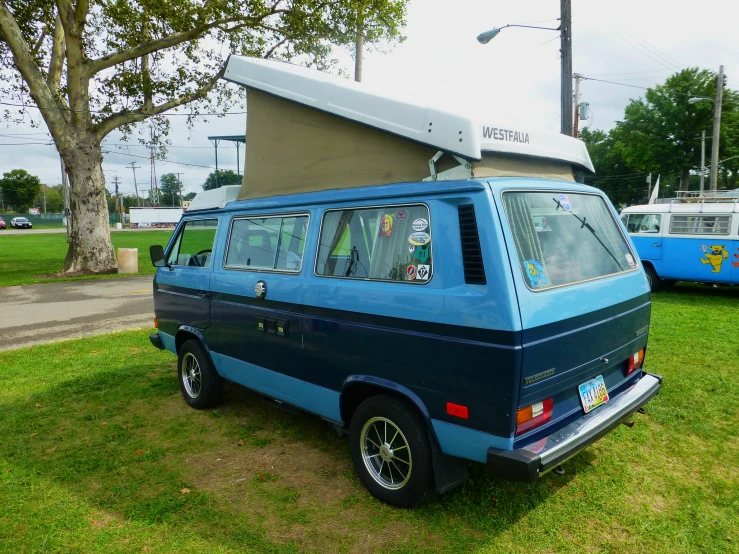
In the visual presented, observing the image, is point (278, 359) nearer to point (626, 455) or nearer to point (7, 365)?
point (626, 455)

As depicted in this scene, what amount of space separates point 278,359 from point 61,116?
15046 mm

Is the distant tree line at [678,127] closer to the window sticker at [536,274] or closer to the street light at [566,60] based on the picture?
the street light at [566,60]

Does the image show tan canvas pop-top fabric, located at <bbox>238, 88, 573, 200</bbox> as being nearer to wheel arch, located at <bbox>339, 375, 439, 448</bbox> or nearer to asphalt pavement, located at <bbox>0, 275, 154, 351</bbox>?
wheel arch, located at <bbox>339, 375, 439, 448</bbox>

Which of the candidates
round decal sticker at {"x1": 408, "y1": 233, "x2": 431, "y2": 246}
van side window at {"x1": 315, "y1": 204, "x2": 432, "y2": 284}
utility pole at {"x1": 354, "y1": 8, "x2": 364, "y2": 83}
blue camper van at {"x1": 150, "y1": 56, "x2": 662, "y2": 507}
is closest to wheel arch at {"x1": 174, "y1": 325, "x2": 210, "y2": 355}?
blue camper van at {"x1": 150, "y1": 56, "x2": 662, "y2": 507}

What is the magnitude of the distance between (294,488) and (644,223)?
1165 cm

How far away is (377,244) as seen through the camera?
3248 mm

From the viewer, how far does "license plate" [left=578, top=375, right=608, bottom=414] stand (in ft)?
9.99

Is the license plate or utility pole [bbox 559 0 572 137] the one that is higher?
utility pole [bbox 559 0 572 137]

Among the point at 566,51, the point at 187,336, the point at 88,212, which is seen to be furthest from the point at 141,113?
the point at 187,336

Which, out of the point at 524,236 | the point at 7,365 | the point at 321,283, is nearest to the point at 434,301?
the point at 524,236

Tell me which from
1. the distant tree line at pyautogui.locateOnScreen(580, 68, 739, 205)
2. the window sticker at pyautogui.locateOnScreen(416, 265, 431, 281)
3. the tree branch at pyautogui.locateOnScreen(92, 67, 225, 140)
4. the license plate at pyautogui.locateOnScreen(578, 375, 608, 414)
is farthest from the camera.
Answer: the distant tree line at pyautogui.locateOnScreen(580, 68, 739, 205)

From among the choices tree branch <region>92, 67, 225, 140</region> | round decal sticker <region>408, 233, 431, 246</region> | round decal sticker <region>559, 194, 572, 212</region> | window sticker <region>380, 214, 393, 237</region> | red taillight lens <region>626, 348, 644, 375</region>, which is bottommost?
red taillight lens <region>626, 348, 644, 375</region>

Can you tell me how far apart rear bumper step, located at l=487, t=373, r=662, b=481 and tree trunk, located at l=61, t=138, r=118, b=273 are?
1652 cm

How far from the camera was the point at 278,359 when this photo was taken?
3893 millimetres
